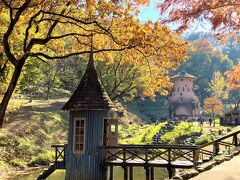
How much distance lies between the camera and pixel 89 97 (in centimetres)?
1780

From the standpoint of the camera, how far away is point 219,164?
1177 centimetres

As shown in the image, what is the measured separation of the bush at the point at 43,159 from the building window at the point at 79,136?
1172 cm

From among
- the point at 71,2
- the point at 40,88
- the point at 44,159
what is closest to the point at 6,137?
the point at 44,159

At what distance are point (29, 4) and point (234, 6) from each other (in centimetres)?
890

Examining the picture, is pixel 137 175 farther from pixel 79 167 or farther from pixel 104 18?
pixel 104 18

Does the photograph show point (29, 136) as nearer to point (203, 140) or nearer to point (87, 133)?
point (87, 133)

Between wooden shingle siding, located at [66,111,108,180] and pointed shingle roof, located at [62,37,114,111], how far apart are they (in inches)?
19.2

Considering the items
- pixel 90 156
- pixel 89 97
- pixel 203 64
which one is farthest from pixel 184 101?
pixel 90 156

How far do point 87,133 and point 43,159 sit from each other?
42.8 ft

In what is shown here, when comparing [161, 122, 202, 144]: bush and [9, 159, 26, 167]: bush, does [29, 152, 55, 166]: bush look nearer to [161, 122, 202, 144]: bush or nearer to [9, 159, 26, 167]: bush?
[9, 159, 26, 167]: bush

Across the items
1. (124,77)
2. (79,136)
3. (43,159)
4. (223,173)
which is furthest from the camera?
(124,77)

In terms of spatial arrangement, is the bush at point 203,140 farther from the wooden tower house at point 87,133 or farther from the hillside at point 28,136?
the wooden tower house at point 87,133

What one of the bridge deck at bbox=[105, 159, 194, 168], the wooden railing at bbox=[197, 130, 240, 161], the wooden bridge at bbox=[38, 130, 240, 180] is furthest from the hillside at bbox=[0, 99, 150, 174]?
the wooden railing at bbox=[197, 130, 240, 161]

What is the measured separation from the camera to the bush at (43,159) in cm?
2821
